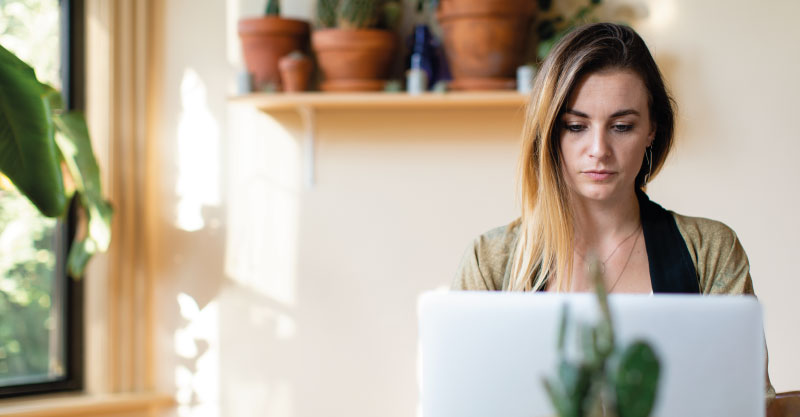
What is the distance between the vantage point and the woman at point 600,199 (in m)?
1.38

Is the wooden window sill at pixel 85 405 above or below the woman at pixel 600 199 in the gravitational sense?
below

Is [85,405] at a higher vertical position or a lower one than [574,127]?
lower

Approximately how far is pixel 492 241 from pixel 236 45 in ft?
4.53

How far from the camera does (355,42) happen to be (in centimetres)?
233

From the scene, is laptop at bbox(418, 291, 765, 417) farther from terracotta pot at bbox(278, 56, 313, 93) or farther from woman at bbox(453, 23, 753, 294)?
terracotta pot at bbox(278, 56, 313, 93)

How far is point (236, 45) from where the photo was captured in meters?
2.53

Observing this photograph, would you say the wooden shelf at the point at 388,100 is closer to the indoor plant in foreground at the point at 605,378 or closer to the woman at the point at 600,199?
the woman at the point at 600,199

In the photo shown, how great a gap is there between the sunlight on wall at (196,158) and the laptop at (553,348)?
1.76m

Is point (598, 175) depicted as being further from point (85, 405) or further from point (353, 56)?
point (85, 405)

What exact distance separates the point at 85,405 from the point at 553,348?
1961 millimetres

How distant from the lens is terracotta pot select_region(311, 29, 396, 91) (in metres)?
2.33

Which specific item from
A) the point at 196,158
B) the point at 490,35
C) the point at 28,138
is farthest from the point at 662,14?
the point at 28,138

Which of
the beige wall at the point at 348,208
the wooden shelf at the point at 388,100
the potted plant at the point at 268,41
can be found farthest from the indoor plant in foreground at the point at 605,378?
the potted plant at the point at 268,41

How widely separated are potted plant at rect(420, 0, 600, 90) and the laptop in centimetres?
150
